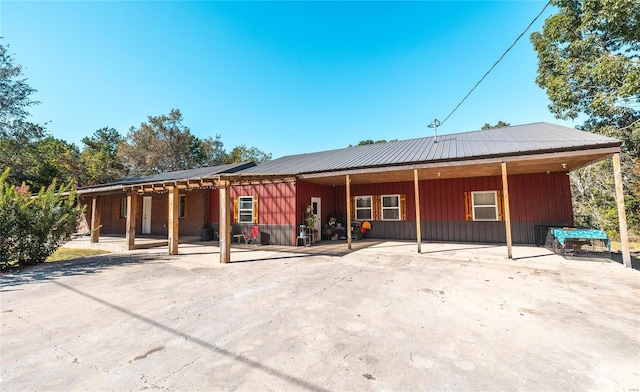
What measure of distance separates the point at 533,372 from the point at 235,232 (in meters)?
11.4

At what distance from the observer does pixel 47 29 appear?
27.9ft

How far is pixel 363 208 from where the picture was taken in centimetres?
1280

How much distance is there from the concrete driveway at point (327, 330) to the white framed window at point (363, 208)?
6454mm

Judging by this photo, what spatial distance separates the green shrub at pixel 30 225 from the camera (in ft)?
22.4

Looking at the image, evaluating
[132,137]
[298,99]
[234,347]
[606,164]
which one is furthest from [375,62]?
[132,137]

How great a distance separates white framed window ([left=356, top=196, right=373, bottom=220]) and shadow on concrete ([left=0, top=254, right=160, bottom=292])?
8.72m

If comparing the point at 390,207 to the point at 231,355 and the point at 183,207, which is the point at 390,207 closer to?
the point at 231,355

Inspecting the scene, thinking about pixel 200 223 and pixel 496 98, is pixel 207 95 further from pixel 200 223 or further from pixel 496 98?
pixel 496 98

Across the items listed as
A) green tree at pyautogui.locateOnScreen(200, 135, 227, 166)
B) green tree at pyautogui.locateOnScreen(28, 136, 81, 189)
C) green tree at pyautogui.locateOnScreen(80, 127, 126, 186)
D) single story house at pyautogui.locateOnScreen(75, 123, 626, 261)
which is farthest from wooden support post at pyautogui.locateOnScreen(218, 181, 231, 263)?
green tree at pyautogui.locateOnScreen(200, 135, 227, 166)

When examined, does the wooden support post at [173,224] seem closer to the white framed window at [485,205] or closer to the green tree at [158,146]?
the white framed window at [485,205]

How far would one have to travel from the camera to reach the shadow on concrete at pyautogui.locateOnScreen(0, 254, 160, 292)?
19.5 feet

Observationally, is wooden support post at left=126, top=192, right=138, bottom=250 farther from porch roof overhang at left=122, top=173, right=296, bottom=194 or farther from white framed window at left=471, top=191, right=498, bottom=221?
white framed window at left=471, top=191, right=498, bottom=221

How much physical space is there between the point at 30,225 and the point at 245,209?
671cm

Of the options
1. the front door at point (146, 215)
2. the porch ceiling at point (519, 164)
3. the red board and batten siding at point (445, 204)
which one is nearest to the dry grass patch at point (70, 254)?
the front door at point (146, 215)
